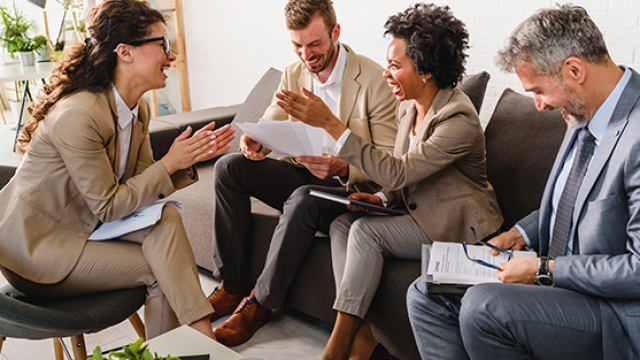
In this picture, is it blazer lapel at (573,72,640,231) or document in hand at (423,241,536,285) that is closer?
blazer lapel at (573,72,640,231)

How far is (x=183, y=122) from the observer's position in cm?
296

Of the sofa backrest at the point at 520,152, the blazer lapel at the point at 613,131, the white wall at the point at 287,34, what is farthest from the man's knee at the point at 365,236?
the white wall at the point at 287,34

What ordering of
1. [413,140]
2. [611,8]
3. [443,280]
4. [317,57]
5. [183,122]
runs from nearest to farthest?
[443,280] → [413,140] → [611,8] → [317,57] → [183,122]

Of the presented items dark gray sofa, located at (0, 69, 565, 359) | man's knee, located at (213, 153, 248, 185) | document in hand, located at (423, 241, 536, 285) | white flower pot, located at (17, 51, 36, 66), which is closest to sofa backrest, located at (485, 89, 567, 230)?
dark gray sofa, located at (0, 69, 565, 359)

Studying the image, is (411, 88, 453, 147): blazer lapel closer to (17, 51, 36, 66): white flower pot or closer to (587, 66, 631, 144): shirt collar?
(587, 66, 631, 144): shirt collar

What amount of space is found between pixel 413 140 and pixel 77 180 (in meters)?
1.04

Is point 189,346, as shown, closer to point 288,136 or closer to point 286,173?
point 288,136

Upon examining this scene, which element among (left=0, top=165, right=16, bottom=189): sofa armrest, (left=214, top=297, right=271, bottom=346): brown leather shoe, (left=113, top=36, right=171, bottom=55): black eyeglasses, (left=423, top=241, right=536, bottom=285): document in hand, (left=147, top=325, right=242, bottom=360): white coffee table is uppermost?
(left=113, top=36, right=171, bottom=55): black eyeglasses

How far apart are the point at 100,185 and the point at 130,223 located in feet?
0.49

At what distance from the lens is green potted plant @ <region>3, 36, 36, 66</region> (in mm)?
4434

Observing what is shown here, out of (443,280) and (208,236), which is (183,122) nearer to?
(208,236)

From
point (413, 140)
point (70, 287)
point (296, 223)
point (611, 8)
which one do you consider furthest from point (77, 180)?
point (611, 8)

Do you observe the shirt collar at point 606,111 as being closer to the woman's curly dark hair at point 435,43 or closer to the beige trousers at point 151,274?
the woman's curly dark hair at point 435,43

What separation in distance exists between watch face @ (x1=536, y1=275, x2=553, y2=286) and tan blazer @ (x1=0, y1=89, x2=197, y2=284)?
42.5 inches
